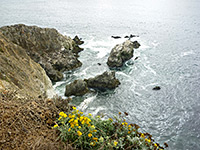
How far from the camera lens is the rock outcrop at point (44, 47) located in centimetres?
2711

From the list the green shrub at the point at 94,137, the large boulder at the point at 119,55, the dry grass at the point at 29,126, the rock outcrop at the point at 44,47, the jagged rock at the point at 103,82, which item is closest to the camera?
the dry grass at the point at 29,126

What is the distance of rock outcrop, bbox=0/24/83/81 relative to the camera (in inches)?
1067

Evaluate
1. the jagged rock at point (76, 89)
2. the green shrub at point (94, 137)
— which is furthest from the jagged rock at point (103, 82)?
the green shrub at point (94, 137)

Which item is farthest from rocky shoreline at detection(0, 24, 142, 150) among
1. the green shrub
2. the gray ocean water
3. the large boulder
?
the gray ocean water

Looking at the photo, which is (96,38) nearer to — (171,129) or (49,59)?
(49,59)

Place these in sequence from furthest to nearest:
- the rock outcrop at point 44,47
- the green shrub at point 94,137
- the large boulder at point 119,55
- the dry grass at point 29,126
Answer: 1. the large boulder at point 119,55
2. the rock outcrop at point 44,47
3. the green shrub at point 94,137
4. the dry grass at point 29,126

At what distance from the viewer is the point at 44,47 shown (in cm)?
3058

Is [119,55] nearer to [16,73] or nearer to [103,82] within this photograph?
[103,82]

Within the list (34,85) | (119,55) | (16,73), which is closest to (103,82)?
(119,55)

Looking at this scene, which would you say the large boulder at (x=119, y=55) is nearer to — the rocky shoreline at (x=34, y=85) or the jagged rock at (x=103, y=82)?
the rocky shoreline at (x=34, y=85)

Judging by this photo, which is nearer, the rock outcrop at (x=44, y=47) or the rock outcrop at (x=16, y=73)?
the rock outcrop at (x=16, y=73)

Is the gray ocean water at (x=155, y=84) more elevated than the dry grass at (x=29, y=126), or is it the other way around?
the dry grass at (x=29, y=126)

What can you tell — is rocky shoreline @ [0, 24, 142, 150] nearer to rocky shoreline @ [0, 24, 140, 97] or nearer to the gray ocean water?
rocky shoreline @ [0, 24, 140, 97]

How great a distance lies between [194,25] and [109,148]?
67.8 m
